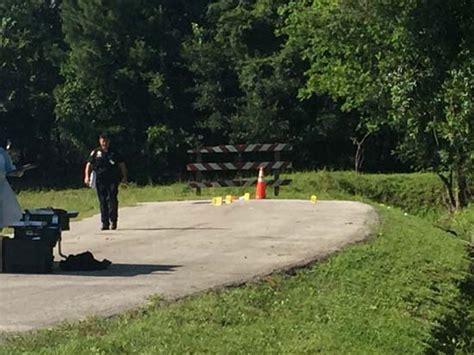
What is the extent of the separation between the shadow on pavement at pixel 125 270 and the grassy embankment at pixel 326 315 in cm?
148

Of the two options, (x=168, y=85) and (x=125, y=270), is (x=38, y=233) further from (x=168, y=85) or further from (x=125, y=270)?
(x=168, y=85)

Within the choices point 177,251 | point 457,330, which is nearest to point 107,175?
point 177,251

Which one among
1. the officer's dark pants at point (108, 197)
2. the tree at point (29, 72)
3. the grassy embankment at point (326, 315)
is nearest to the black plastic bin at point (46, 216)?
the grassy embankment at point (326, 315)

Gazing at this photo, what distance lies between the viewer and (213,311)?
9.41 metres

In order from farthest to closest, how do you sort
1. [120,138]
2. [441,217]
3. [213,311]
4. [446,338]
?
[120,138]
[441,217]
[446,338]
[213,311]

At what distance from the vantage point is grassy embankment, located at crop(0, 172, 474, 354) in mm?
8203

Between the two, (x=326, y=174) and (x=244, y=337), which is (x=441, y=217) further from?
(x=244, y=337)

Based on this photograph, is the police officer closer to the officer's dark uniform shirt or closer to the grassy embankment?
the officer's dark uniform shirt

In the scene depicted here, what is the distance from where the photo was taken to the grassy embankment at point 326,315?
26.9ft

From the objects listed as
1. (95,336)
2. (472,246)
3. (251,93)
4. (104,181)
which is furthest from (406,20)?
(251,93)

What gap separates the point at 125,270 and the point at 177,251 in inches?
85.2

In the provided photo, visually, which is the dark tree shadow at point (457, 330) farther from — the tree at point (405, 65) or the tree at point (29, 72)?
the tree at point (29, 72)

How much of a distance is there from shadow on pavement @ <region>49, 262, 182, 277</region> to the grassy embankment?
4.86ft

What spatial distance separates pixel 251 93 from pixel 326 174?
1115 cm
